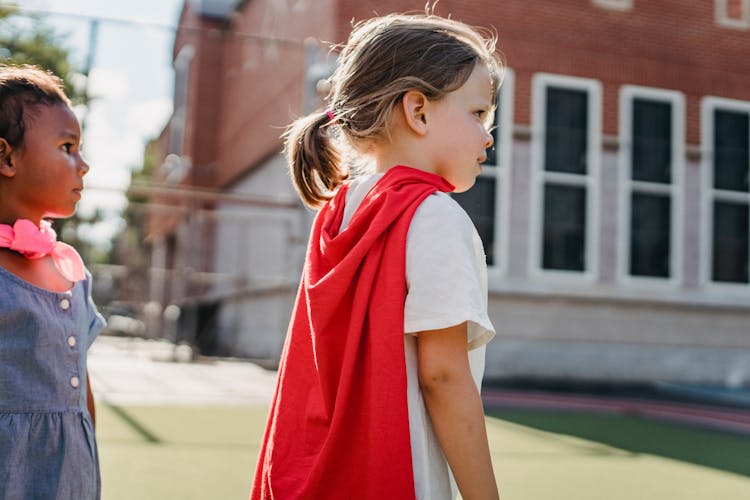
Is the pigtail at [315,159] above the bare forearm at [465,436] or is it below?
above

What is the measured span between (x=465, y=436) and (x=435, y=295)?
217 mm

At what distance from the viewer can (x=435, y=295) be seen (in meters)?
1.21

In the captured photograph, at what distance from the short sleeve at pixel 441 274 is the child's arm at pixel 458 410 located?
32 millimetres

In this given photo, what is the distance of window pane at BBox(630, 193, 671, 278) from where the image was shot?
35.2 ft

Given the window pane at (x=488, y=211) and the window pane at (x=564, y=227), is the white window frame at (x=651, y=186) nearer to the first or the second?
the window pane at (x=564, y=227)

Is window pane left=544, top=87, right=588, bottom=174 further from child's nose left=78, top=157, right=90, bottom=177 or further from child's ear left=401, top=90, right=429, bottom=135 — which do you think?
child's ear left=401, top=90, right=429, bottom=135

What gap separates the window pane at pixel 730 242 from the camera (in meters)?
11.1

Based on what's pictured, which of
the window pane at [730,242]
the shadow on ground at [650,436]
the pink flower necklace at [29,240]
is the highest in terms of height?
the window pane at [730,242]

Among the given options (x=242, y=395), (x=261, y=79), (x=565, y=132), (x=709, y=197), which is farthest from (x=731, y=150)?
(x=242, y=395)

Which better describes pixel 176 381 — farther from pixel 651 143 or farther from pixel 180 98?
pixel 180 98

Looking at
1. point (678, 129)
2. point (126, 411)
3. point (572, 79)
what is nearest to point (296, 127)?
point (126, 411)

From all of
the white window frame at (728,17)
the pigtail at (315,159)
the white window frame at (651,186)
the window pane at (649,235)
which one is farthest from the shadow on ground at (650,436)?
the white window frame at (728,17)

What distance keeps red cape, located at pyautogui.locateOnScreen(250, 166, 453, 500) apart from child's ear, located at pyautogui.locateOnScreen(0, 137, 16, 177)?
69 cm

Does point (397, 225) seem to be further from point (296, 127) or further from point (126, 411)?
point (126, 411)
